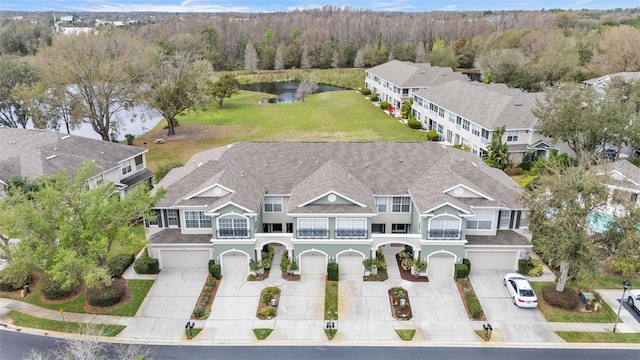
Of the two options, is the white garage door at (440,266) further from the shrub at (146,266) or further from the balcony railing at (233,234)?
the shrub at (146,266)

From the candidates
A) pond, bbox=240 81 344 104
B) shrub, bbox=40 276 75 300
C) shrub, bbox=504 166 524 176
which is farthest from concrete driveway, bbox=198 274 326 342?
pond, bbox=240 81 344 104

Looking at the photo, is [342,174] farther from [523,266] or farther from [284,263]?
[523,266]

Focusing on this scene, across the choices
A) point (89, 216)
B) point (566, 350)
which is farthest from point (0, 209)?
point (566, 350)

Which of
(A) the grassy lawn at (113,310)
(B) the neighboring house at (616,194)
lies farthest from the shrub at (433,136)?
(A) the grassy lawn at (113,310)

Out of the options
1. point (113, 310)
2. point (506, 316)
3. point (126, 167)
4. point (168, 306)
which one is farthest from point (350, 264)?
point (126, 167)

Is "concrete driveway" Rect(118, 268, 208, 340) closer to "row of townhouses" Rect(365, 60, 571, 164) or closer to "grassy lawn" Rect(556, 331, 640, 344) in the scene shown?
"grassy lawn" Rect(556, 331, 640, 344)

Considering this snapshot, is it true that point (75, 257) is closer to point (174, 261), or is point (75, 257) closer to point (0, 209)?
point (0, 209)
